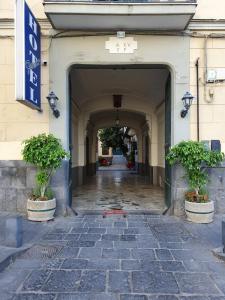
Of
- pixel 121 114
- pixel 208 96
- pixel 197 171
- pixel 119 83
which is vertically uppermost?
pixel 119 83

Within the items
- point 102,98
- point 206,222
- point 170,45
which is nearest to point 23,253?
point 206,222

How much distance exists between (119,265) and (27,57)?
385 centimetres

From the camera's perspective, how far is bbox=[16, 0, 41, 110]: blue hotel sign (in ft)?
16.2

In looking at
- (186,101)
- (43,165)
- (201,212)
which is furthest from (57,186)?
(186,101)

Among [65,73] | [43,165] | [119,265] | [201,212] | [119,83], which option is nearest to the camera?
[119,265]

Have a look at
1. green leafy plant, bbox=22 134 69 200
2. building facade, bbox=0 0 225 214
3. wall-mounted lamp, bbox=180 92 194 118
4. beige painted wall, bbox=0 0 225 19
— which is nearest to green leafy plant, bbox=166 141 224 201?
building facade, bbox=0 0 225 214

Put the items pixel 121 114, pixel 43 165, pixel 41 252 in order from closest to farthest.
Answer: pixel 41 252 < pixel 43 165 < pixel 121 114

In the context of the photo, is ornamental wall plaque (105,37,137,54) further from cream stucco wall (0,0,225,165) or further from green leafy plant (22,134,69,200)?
green leafy plant (22,134,69,200)

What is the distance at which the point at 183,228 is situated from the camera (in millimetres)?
5441

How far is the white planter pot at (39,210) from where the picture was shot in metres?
5.73

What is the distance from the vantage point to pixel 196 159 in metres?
5.75

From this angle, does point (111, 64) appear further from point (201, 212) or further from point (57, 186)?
point (201, 212)

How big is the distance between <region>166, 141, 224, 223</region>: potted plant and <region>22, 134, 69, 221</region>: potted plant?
241cm

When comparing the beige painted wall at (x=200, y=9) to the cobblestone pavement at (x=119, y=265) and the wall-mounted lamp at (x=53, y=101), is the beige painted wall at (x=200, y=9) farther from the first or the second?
the cobblestone pavement at (x=119, y=265)
